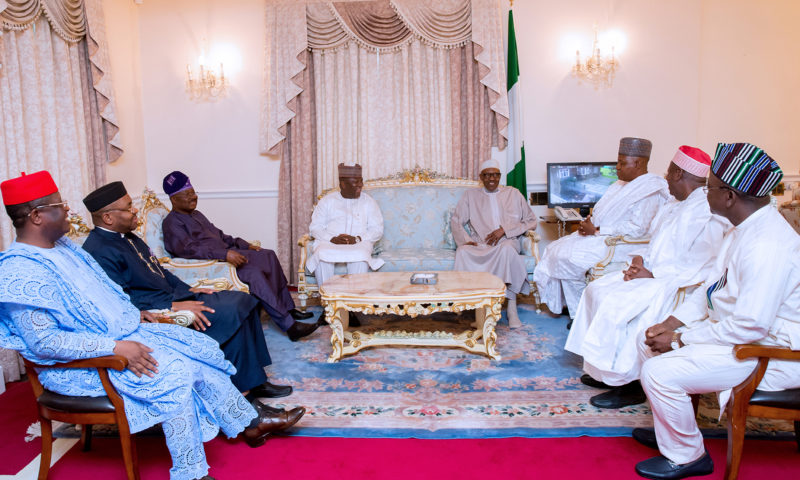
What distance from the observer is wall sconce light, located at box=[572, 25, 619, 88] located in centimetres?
600

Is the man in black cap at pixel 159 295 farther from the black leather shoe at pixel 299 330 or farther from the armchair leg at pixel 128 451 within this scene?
the black leather shoe at pixel 299 330

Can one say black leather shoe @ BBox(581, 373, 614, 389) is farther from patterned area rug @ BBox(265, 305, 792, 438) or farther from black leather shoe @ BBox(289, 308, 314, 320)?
black leather shoe @ BBox(289, 308, 314, 320)

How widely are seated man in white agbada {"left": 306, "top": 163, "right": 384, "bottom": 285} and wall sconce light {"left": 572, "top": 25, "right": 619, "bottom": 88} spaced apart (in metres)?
2.82

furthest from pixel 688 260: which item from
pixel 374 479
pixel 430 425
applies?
pixel 374 479

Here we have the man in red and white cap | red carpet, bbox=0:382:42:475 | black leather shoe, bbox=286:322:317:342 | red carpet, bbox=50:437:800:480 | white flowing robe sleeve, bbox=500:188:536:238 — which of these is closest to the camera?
red carpet, bbox=50:437:800:480

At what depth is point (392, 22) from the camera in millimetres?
5984

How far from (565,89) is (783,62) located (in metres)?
2.45

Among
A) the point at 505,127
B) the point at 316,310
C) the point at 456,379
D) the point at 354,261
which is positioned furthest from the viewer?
the point at 505,127

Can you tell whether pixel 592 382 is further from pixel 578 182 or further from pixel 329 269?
pixel 578 182

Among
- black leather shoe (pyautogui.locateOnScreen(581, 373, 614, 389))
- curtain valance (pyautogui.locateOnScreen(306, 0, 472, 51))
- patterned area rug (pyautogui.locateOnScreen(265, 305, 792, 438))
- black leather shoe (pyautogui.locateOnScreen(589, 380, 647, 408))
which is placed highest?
curtain valance (pyautogui.locateOnScreen(306, 0, 472, 51))

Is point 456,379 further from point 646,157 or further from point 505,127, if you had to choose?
point 505,127

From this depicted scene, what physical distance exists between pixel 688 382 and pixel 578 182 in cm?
388

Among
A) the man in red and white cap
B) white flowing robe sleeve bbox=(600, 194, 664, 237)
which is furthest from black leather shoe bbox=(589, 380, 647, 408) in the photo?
white flowing robe sleeve bbox=(600, 194, 664, 237)

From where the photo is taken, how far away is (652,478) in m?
2.39
